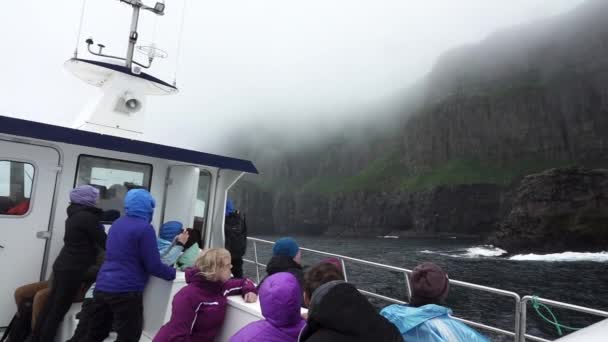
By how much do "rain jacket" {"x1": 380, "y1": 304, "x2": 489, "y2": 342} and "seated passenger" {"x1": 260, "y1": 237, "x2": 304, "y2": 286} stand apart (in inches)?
69.3

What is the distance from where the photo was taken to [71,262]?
400cm

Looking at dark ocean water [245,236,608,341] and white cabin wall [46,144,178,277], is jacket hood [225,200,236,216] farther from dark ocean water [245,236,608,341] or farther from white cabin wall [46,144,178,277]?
dark ocean water [245,236,608,341]

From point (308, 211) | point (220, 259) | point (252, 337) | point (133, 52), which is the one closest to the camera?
point (252, 337)

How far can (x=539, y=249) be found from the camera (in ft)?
208

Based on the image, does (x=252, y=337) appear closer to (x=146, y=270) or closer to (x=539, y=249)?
(x=146, y=270)

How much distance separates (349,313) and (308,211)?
144434mm

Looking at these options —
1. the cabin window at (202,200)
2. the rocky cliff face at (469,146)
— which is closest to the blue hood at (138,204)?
the cabin window at (202,200)

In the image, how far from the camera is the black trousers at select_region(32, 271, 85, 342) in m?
4.01

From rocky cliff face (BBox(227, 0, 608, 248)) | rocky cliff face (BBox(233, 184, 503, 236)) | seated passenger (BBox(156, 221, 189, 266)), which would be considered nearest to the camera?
seated passenger (BBox(156, 221, 189, 266))

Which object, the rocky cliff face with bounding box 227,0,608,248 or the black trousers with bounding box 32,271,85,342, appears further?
the rocky cliff face with bounding box 227,0,608,248

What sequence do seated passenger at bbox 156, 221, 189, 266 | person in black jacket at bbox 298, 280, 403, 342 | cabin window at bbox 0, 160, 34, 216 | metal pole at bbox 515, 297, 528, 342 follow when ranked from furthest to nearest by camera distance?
cabin window at bbox 0, 160, 34, 216
seated passenger at bbox 156, 221, 189, 266
metal pole at bbox 515, 297, 528, 342
person in black jacket at bbox 298, 280, 403, 342

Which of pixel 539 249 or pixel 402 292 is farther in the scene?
pixel 539 249

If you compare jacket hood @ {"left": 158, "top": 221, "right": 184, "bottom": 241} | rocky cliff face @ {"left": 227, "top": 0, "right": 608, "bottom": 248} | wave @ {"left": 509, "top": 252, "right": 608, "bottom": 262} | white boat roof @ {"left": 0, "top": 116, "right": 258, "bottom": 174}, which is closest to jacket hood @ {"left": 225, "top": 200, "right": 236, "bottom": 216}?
white boat roof @ {"left": 0, "top": 116, "right": 258, "bottom": 174}

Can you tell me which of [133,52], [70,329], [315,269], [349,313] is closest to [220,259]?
[315,269]
